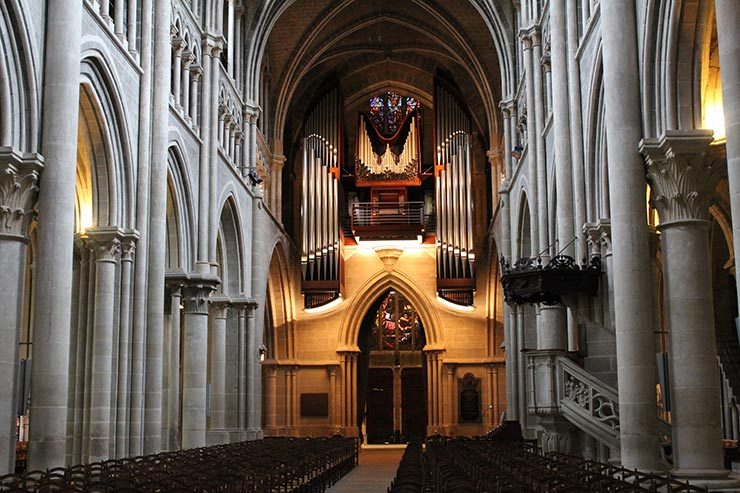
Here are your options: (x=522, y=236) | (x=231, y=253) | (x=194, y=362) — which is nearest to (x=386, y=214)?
(x=522, y=236)

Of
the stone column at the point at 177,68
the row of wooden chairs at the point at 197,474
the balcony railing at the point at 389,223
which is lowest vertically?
the row of wooden chairs at the point at 197,474

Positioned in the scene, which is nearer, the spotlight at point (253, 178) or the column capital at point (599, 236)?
the column capital at point (599, 236)

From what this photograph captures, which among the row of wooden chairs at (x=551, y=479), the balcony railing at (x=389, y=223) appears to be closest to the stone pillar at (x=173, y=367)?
the row of wooden chairs at (x=551, y=479)

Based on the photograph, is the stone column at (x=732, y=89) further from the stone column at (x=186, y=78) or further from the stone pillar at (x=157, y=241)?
the stone column at (x=186, y=78)

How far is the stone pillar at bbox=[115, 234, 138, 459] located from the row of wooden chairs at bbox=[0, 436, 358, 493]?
1.07 m

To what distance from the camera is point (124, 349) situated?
64.5ft

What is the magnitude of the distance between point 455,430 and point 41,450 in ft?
91.5

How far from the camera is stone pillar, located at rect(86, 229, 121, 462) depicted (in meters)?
18.6

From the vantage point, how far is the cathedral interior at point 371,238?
1400cm

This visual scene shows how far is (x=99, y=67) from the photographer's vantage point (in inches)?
729

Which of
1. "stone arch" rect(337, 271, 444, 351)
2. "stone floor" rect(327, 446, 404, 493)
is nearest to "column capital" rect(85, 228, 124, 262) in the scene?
"stone floor" rect(327, 446, 404, 493)

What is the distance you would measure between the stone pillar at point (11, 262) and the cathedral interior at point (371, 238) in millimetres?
41

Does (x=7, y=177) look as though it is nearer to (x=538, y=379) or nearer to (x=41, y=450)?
(x=41, y=450)

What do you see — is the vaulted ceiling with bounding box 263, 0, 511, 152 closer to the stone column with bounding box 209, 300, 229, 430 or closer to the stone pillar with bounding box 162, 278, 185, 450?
the stone column with bounding box 209, 300, 229, 430
